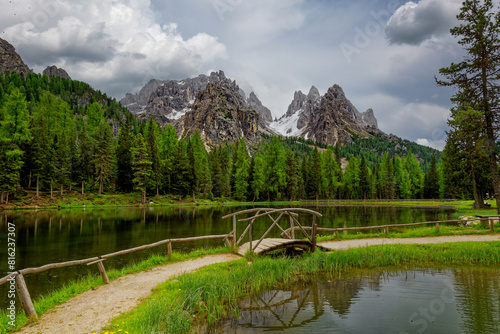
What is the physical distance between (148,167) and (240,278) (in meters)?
55.5

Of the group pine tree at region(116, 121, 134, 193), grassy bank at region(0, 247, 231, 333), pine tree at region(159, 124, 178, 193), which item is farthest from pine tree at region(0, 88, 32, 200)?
grassy bank at region(0, 247, 231, 333)

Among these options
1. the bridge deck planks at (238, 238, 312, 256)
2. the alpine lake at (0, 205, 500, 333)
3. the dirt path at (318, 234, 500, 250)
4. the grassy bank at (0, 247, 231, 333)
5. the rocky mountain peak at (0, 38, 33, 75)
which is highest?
the rocky mountain peak at (0, 38, 33, 75)

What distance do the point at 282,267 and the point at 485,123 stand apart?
21.5m

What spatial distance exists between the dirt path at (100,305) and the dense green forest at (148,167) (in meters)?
43.4

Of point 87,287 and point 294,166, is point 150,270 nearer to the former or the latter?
point 87,287

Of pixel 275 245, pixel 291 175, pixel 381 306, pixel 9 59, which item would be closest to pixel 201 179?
pixel 291 175

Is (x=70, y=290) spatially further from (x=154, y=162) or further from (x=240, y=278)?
(x=154, y=162)

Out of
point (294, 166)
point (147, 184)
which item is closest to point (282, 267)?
point (147, 184)

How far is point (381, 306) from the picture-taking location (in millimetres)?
8664

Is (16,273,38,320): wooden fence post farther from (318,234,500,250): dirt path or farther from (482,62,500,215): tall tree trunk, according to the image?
(482,62,500,215): tall tree trunk

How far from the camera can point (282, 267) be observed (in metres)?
11.7

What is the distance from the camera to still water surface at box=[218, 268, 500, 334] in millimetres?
7219

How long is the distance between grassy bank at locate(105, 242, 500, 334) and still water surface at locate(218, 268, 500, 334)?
23.2 inches

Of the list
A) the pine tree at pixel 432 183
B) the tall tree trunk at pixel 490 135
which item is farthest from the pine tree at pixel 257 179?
the tall tree trunk at pixel 490 135
